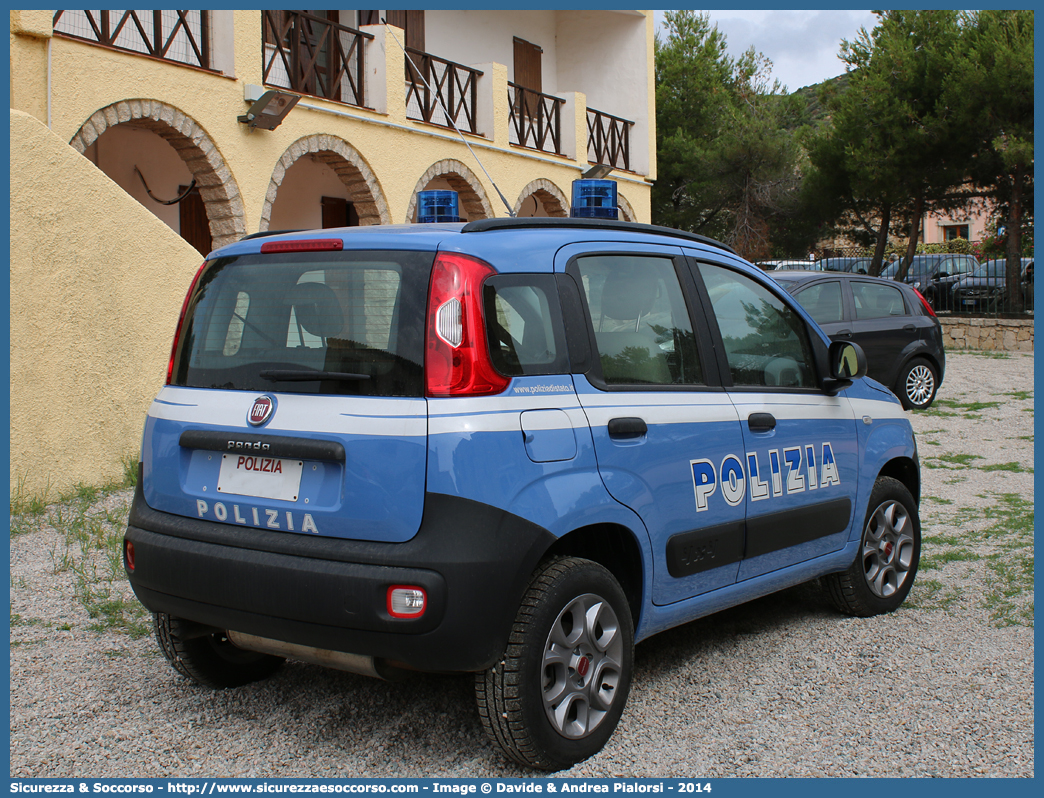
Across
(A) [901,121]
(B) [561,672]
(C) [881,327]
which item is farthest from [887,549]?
(A) [901,121]

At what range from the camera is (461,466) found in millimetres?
2967

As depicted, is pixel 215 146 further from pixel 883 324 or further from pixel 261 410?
pixel 261 410

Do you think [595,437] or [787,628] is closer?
[595,437]

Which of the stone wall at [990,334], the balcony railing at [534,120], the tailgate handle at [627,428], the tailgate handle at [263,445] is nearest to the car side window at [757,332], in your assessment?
the tailgate handle at [627,428]

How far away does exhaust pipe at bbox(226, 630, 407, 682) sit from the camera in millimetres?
3141

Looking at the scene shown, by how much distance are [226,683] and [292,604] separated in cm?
118

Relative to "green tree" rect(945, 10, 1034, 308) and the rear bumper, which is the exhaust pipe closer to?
the rear bumper

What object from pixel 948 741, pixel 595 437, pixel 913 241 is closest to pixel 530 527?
pixel 595 437

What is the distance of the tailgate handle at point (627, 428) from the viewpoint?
3.40 metres

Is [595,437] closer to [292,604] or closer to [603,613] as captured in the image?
[603,613]

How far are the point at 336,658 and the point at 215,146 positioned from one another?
962 centimetres

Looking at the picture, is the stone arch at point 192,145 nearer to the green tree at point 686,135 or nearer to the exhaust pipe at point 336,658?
the exhaust pipe at point 336,658

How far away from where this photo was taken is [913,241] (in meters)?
24.7

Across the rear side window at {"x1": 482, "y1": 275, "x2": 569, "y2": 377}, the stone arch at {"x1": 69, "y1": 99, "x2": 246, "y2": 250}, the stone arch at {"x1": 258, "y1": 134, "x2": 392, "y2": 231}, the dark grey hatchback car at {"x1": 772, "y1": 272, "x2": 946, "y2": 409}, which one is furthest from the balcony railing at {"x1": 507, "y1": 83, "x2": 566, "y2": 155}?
the rear side window at {"x1": 482, "y1": 275, "x2": 569, "y2": 377}
